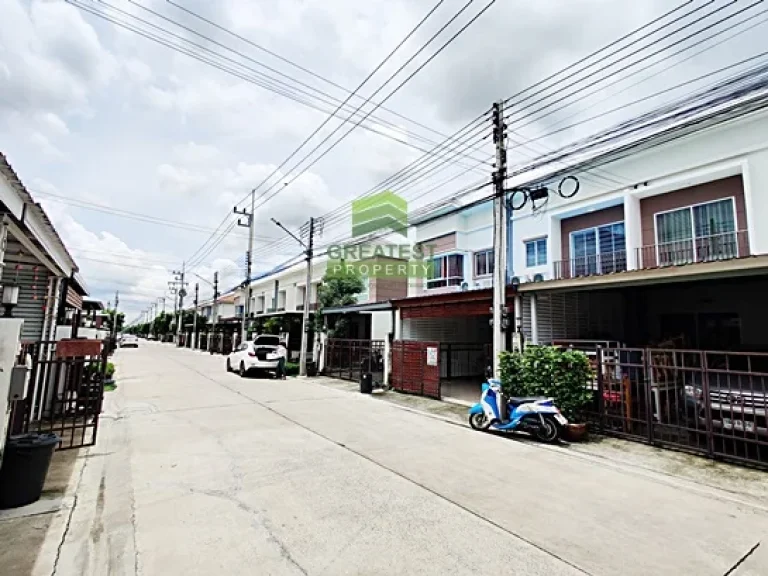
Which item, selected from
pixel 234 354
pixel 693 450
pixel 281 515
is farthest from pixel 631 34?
pixel 234 354

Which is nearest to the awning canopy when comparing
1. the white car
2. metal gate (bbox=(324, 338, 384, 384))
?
metal gate (bbox=(324, 338, 384, 384))

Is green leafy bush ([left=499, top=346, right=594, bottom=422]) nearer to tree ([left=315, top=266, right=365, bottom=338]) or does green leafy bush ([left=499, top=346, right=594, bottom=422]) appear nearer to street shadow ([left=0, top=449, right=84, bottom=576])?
street shadow ([left=0, top=449, right=84, bottom=576])

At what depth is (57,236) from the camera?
265 inches

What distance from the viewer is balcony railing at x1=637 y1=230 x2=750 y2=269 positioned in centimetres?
1186

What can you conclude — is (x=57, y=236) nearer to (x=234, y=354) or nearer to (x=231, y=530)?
(x=231, y=530)

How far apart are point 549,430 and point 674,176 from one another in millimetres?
10303

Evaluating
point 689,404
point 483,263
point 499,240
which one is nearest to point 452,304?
point 499,240

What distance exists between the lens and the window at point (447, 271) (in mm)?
19938

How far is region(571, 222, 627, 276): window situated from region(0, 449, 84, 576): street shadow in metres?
15.1

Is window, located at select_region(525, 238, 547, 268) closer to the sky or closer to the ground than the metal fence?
closer to the sky

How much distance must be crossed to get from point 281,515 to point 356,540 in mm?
940

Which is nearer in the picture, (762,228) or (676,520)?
(676,520)

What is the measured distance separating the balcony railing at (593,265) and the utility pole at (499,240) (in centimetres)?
567

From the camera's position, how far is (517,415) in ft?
26.1
